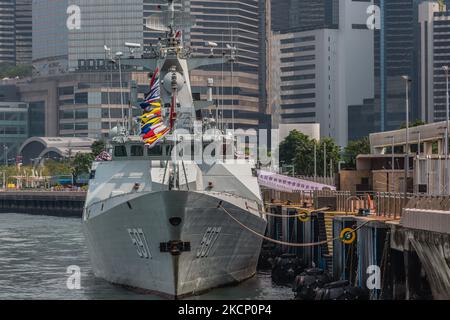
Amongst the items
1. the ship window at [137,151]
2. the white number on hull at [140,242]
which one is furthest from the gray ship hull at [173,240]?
the ship window at [137,151]

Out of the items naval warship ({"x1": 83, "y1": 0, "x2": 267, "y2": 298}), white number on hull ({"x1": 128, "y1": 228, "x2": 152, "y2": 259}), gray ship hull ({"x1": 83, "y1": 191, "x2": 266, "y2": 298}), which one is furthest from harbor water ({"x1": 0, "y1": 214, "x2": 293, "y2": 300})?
white number on hull ({"x1": 128, "y1": 228, "x2": 152, "y2": 259})

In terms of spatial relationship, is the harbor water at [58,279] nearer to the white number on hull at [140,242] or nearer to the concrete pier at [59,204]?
the white number on hull at [140,242]

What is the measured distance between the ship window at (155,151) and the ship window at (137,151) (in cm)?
51

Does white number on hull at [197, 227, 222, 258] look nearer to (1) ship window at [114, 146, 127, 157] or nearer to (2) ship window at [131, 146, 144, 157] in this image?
(2) ship window at [131, 146, 144, 157]

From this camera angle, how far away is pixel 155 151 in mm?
58719

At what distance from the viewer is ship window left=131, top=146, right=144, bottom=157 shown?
59188 mm

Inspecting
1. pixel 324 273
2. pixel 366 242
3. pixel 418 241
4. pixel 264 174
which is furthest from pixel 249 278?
pixel 264 174

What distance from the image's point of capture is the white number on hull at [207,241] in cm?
5400

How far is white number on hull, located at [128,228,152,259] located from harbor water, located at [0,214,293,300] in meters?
2.06

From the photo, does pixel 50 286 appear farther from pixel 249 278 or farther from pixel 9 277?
pixel 249 278

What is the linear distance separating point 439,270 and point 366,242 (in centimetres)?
983

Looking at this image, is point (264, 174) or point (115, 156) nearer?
point (115, 156)
